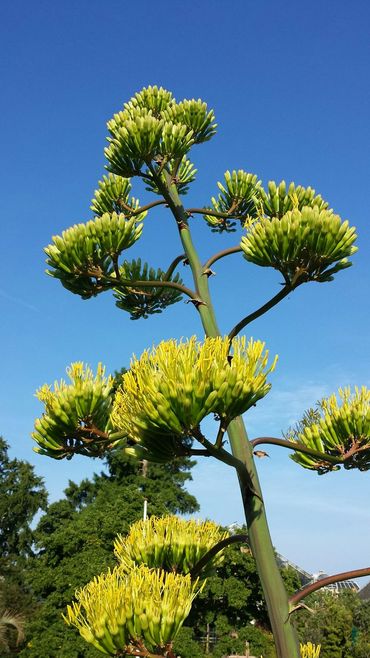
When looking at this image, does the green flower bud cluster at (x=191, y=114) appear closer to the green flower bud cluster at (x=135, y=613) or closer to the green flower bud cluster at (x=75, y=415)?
the green flower bud cluster at (x=75, y=415)

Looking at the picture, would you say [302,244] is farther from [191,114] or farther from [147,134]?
[191,114]

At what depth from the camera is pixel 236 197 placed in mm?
5785

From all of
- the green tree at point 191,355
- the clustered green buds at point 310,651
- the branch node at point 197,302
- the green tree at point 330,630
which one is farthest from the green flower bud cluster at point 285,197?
the green tree at point 330,630

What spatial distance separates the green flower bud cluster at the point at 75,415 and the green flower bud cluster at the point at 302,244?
52.2 inches

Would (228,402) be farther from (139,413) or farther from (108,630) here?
(108,630)

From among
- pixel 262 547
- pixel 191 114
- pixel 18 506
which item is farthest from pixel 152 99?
pixel 18 506

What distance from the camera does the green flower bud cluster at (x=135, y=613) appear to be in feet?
9.82

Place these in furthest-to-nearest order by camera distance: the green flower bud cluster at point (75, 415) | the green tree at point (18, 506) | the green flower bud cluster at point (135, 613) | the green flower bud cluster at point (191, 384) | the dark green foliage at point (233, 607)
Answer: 1. the green tree at point (18, 506)
2. the dark green foliage at point (233, 607)
3. the green flower bud cluster at point (75, 415)
4. the green flower bud cluster at point (135, 613)
5. the green flower bud cluster at point (191, 384)

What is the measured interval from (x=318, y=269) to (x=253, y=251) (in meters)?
0.46

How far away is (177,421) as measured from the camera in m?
2.87

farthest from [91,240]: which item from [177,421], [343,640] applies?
[343,640]

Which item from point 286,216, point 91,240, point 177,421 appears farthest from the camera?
point 91,240

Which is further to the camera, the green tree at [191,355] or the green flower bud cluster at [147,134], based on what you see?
the green flower bud cluster at [147,134]

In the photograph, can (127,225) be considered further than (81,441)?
Yes
